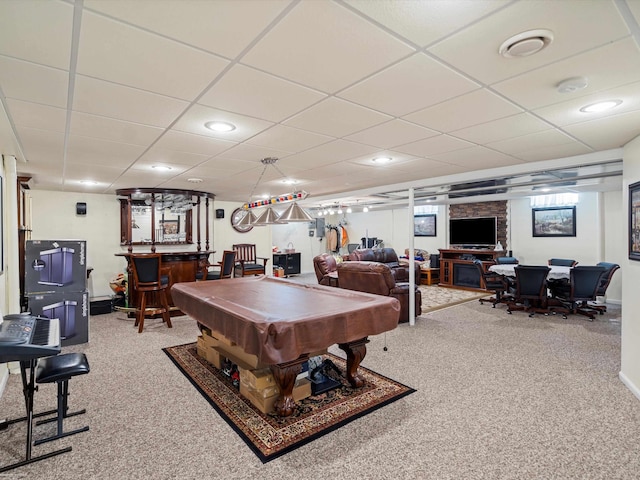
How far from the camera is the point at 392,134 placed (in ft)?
10.1

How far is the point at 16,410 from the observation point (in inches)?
108

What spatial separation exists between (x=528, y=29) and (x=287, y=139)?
2.14 m

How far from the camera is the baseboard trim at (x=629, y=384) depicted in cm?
297

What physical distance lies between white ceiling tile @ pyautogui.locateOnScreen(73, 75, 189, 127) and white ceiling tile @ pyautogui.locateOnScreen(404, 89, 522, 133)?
177 cm

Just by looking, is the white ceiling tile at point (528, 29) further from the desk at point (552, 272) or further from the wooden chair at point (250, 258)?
the wooden chair at point (250, 258)

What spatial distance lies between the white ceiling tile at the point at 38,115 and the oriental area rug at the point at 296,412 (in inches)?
99.8

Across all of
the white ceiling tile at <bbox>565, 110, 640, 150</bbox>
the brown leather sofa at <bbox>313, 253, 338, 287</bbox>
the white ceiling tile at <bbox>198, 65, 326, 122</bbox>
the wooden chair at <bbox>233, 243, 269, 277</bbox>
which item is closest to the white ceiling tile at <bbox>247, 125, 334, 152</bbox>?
the white ceiling tile at <bbox>198, 65, 326, 122</bbox>

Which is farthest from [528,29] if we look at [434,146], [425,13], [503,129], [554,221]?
[554,221]

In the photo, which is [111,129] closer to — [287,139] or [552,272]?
[287,139]

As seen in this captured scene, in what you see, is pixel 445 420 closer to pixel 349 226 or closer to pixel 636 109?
pixel 636 109

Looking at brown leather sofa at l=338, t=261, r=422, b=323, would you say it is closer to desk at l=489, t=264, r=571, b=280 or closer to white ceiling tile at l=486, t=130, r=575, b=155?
desk at l=489, t=264, r=571, b=280

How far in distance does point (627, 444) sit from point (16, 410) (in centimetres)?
458

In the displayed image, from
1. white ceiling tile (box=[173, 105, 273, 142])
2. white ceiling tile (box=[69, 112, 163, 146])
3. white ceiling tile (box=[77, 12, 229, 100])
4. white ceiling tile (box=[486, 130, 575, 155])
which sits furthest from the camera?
white ceiling tile (box=[486, 130, 575, 155])

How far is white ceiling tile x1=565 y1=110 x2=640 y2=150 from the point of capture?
2.63 meters
